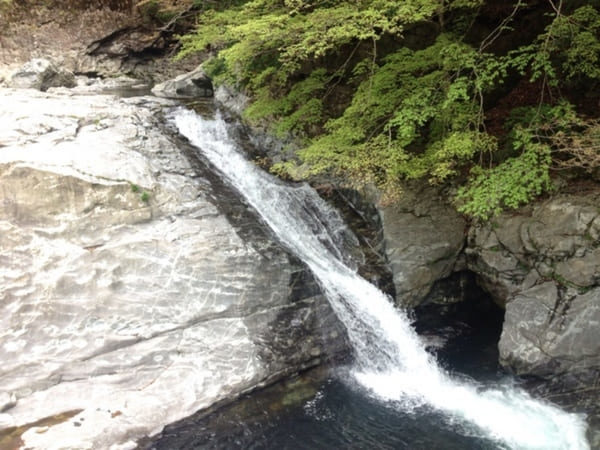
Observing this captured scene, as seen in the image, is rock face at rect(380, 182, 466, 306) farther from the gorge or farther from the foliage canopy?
the foliage canopy

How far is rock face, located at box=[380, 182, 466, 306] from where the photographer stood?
7566mm

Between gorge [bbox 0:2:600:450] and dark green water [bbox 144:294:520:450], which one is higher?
gorge [bbox 0:2:600:450]

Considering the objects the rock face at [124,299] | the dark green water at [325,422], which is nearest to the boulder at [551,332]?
the dark green water at [325,422]

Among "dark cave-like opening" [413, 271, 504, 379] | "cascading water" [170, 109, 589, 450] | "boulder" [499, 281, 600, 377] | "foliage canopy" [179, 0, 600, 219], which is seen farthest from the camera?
"dark cave-like opening" [413, 271, 504, 379]

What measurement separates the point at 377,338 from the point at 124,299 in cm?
405

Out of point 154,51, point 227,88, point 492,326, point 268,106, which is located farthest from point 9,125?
point 154,51

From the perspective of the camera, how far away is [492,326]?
765cm

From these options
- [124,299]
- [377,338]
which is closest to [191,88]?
[124,299]

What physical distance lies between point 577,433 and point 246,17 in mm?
9017

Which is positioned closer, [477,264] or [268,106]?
[477,264]

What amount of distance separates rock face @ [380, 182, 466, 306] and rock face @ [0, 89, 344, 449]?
60.5 inches

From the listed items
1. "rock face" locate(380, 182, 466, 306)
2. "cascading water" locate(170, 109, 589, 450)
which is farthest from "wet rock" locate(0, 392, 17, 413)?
"rock face" locate(380, 182, 466, 306)

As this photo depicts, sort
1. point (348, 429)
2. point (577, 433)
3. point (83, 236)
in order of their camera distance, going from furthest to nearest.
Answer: point (83, 236), point (348, 429), point (577, 433)

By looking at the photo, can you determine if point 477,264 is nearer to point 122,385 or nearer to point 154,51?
point 122,385
